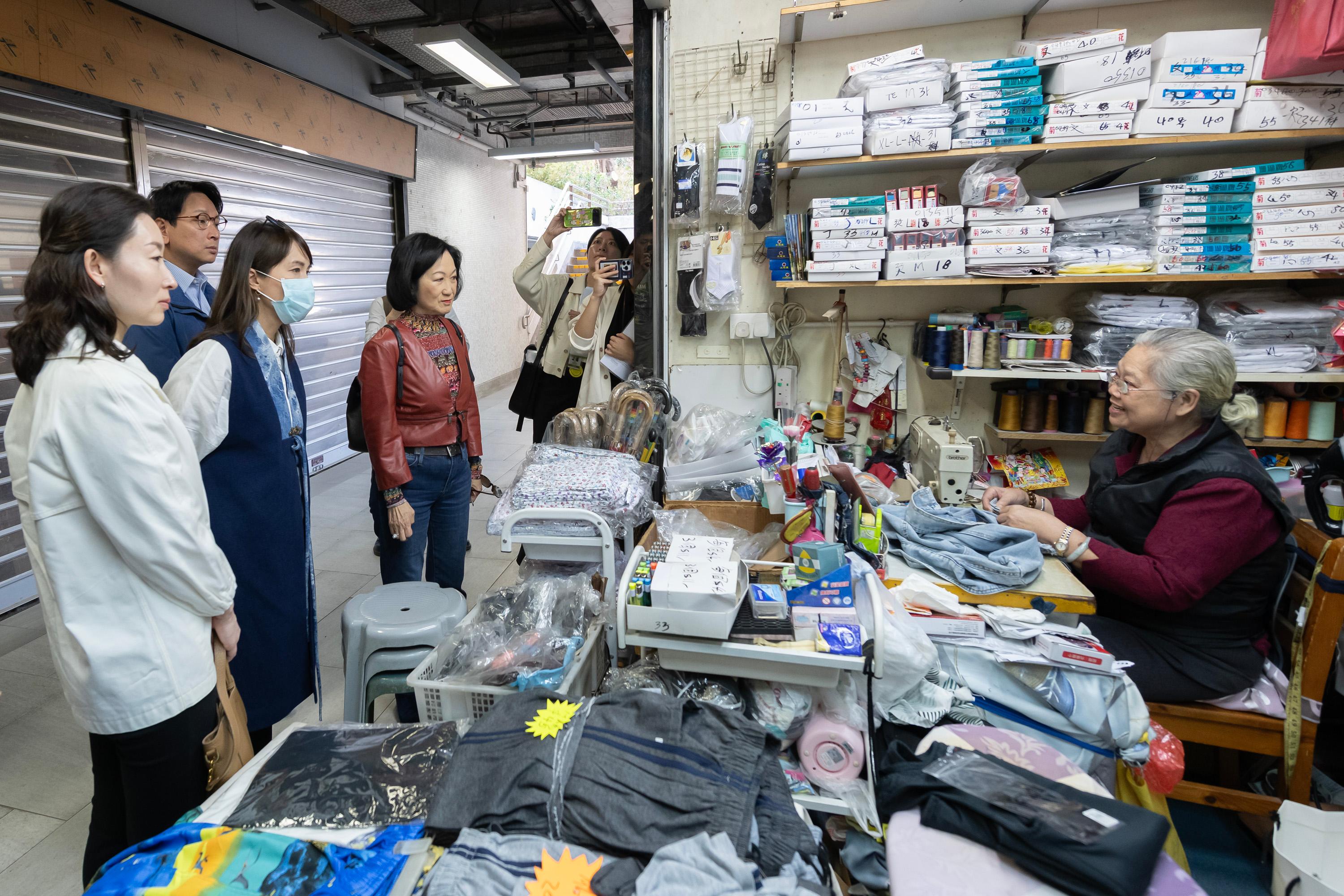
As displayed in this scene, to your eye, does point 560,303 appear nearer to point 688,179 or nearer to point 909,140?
point 688,179

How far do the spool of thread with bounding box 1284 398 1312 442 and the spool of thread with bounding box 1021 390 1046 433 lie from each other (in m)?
0.85

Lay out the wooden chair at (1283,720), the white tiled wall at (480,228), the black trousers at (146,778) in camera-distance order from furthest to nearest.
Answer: the white tiled wall at (480,228), the wooden chair at (1283,720), the black trousers at (146,778)

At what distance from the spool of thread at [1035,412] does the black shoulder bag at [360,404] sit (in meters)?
2.46

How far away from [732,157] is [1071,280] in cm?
138

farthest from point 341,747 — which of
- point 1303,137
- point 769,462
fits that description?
point 1303,137

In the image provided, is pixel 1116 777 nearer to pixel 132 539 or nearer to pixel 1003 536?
pixel 1003 536

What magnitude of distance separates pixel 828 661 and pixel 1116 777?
93 cm

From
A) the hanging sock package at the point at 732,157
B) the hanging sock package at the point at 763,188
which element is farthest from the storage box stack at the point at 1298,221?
the hanging sock package at the point at 732,157

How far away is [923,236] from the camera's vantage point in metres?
2.51

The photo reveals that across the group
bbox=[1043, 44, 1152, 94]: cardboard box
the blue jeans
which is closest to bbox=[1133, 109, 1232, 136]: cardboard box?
bbox=[1043, 44, 1152, 94]: cardboard box

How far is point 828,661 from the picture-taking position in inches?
52.7

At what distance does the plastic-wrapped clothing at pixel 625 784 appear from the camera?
3.40ft

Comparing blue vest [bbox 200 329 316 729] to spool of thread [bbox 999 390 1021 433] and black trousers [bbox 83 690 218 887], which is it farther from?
spool of thread [bbox 999 390 1021 433]

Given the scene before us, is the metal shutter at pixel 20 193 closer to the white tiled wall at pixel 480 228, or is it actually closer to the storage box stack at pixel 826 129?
the white tiled wall at pixel 480 228
